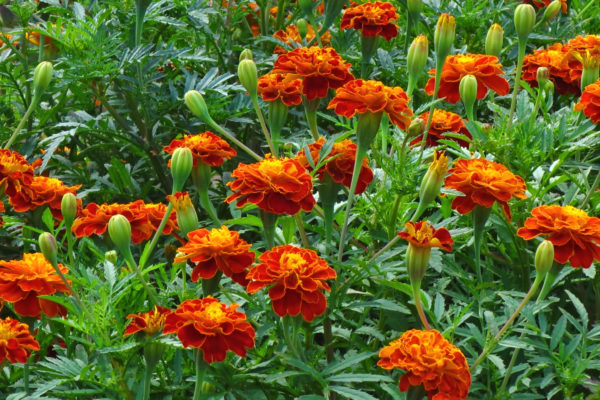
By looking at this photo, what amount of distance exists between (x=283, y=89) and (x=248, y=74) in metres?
0.07

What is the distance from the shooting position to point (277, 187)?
1.11 metres

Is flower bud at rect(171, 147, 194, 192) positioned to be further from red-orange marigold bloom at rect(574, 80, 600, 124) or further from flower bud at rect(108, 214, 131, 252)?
red-orange marigold bloom at rect(574, 80, 600, 124)

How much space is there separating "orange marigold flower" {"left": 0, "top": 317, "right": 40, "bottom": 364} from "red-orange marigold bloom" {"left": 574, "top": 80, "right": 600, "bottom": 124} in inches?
38.6

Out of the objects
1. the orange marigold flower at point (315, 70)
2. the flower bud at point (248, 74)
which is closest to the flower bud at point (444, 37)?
the orange marigold flower at point (315, 70)

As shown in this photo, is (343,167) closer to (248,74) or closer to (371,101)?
(371,101)

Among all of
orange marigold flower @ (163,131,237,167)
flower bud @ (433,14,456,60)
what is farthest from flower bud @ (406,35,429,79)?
orange marigold flower @ (163,131,237,167)

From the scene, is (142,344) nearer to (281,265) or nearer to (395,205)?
(281,265)

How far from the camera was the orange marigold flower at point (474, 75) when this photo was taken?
144 centimetres

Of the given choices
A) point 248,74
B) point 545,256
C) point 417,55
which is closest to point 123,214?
point 248,74

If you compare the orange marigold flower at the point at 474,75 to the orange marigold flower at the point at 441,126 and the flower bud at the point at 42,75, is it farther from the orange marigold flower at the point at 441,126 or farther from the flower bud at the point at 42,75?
the flower bud at the point at 42,75

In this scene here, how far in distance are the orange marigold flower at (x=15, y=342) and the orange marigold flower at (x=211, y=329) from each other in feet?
0.84

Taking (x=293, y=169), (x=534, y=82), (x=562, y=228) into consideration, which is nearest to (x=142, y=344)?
(x=293, y=169)

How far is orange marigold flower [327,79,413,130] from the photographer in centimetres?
119

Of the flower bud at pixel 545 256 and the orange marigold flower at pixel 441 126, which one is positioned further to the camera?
the orange marigold flower at pixel 441 126
